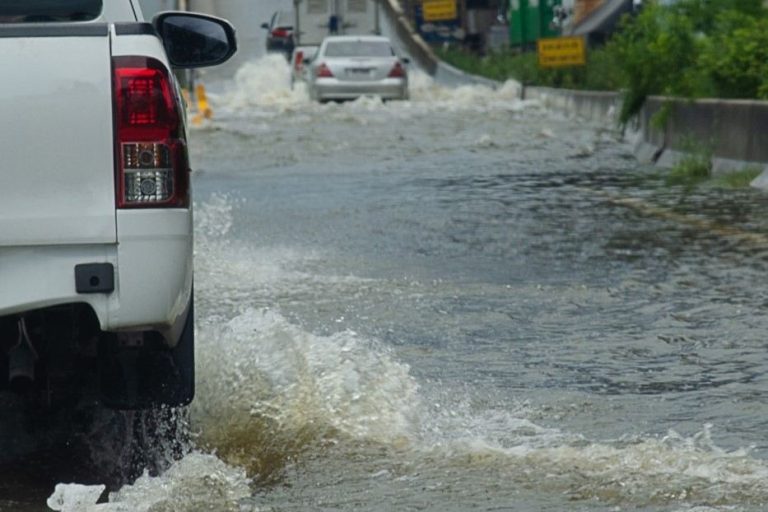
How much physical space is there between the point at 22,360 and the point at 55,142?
2.17ft

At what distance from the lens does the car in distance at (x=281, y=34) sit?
6028cm

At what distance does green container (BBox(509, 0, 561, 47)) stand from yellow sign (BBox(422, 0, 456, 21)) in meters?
15.1

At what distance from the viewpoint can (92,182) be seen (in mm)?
5281

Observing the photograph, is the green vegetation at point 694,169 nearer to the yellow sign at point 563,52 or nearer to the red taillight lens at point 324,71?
the yellow sign at point 563,52

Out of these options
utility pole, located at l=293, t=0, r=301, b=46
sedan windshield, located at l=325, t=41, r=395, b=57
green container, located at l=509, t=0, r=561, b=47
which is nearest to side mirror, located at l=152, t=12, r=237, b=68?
sedan windshield, located at l=325, t=41, r=395, b=57

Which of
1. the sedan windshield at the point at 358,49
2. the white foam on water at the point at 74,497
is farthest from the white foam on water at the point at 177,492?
the sedan windshield at the point at 358,49

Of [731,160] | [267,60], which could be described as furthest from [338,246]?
[267,60]

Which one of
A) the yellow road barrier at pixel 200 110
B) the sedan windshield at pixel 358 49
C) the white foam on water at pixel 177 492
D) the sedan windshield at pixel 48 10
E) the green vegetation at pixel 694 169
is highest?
the sedan windshield at pixel 48 10

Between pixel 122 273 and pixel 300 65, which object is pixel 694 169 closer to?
pixel 122 273

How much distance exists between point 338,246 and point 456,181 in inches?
239

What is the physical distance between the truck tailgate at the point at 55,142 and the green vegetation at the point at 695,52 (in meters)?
13.6

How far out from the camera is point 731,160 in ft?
59.1

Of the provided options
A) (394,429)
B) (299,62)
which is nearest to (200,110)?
(299,62)

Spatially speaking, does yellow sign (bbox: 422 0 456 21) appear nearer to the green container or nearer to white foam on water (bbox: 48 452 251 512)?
the green container
